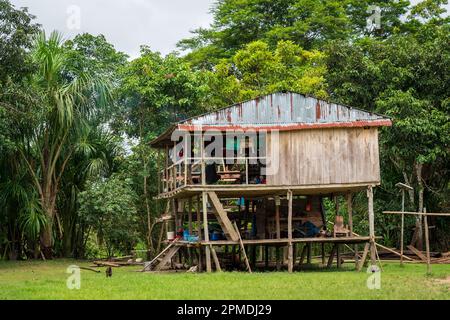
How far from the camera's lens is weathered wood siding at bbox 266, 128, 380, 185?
920 inches

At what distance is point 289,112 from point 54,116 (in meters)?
10.9

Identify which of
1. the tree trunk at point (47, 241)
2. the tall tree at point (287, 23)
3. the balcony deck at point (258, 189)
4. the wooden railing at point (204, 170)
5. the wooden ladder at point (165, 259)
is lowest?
the wooden ladder at point (165, 259)

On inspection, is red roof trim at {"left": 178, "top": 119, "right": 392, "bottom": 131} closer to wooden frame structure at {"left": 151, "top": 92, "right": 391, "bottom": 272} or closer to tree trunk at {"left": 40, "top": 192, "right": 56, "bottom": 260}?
wooden frame structure at {"left": 151, "top": 92, "right": 391, "bottom": 272}

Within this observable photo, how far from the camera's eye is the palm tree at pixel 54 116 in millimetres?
29359

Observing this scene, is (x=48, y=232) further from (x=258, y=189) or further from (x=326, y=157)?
(x=326, y=157)

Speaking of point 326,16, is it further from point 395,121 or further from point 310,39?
point 395,121

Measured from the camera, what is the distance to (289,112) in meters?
23.7

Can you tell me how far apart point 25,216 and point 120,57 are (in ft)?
40.5

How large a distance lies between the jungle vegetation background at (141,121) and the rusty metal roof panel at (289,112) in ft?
18.2

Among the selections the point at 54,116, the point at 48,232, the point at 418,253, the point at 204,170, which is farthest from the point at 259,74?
the point at 204,170

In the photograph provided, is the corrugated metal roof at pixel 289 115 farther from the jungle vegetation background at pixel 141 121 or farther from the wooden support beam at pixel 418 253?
the wooden support beam at pixel 418 253

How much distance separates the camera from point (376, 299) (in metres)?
14.2

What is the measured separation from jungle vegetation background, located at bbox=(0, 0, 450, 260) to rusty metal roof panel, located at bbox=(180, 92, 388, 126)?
18.2 feet

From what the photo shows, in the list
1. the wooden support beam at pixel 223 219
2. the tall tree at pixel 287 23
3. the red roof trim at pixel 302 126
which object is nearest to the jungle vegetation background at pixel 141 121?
the tall tree at pixel 287 23
